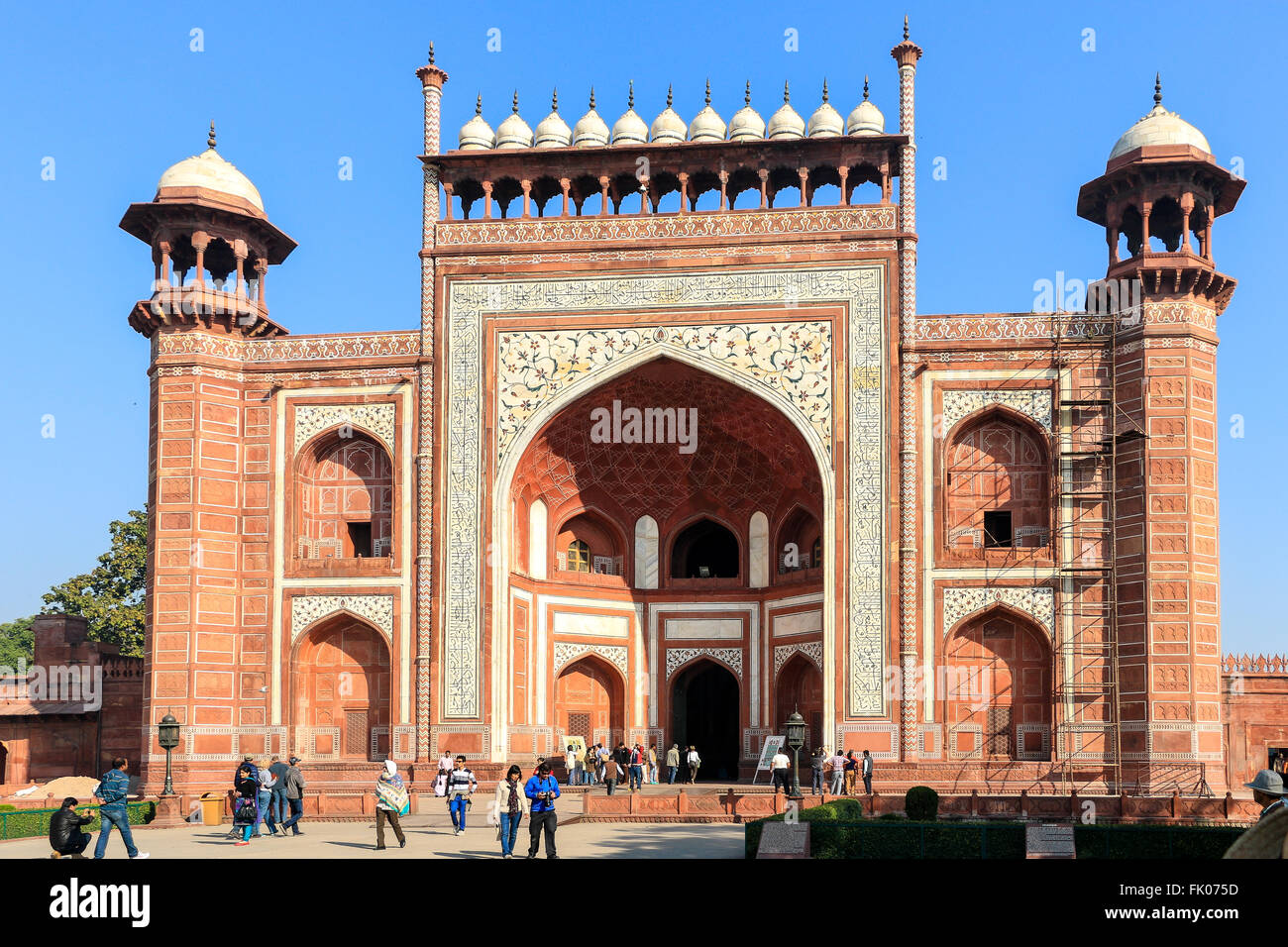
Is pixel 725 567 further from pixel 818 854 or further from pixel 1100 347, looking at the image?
pixel 818 854

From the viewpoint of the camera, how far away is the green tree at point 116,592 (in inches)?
1548

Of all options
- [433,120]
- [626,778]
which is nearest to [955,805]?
[626,778]

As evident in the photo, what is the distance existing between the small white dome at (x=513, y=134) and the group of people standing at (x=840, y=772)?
12534 mm

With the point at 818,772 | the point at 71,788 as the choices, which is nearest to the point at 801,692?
the point at 818,772

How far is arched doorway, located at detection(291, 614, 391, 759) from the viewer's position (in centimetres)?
2744

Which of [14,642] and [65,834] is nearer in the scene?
[65,834]

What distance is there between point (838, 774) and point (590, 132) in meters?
12.7

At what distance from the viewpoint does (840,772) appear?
24375 millimetres

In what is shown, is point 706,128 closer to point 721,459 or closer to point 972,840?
point 721,459

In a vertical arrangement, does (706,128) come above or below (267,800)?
above

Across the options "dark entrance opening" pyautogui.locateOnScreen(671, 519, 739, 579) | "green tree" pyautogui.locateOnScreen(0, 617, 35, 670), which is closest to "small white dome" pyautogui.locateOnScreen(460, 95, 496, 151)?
"dark entrance opening" pyautogui.locateOnScreen(671, 519, 739, 579)

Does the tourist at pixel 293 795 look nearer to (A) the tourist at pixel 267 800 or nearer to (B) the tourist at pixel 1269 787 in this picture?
(A) the tourist at pixel 267 800

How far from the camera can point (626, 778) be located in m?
28.1

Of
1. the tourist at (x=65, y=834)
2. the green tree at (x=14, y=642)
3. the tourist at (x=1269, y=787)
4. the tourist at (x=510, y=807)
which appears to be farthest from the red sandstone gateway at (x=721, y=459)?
the green tree at (x=14, y=642)
